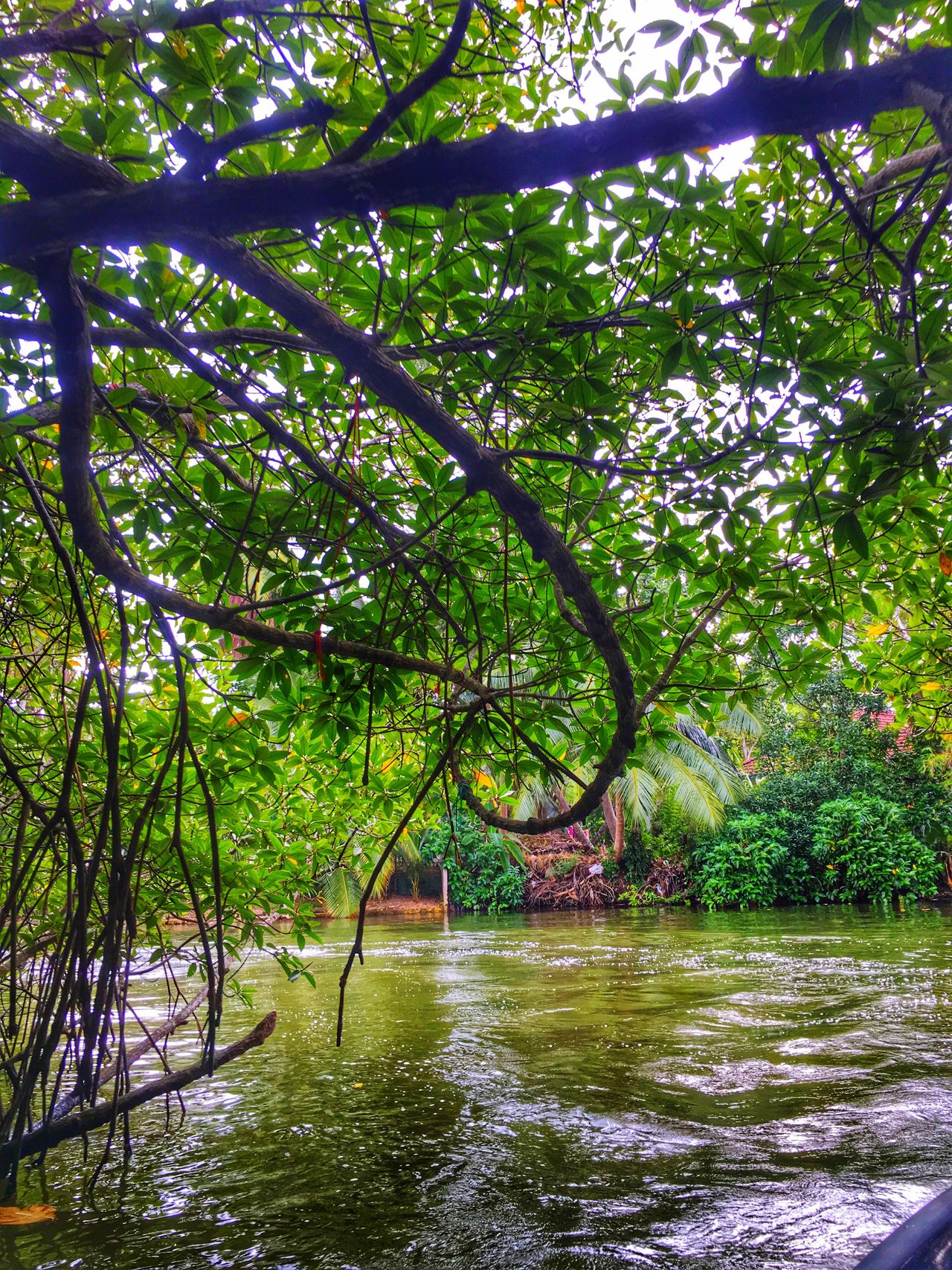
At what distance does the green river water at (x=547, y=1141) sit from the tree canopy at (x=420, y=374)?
0.97 m

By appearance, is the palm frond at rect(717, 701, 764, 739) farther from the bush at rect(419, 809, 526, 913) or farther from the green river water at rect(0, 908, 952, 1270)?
the green river water at rect(0, 908, 952, 1270)

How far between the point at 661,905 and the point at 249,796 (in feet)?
50.7

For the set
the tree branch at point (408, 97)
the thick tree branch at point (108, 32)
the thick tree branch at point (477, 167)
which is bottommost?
the thick tree branch at point (477, 167)

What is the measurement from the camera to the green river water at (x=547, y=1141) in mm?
2600

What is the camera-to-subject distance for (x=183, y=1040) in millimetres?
5770

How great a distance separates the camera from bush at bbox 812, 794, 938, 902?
1346 centimetres

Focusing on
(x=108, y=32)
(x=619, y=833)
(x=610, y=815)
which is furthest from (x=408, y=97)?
(x=619, y=833)

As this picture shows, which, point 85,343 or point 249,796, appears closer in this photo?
point 85,343

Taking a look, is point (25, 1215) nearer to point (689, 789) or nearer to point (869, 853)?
point (689, 789)

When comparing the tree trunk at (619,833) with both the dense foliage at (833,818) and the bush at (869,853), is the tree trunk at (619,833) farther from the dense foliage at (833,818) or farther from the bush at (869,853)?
the bush at (869,853)

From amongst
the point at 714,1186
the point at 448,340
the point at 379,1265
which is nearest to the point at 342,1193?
the point at 379,1265

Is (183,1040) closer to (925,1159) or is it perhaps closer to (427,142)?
(925,1159)

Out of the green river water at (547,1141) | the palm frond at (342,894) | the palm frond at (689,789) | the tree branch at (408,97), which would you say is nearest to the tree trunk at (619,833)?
the palm frond at (689,789)

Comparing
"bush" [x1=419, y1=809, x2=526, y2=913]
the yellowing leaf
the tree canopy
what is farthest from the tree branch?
"bush" [x1=419, y1=809, x2=526, y2=913]
